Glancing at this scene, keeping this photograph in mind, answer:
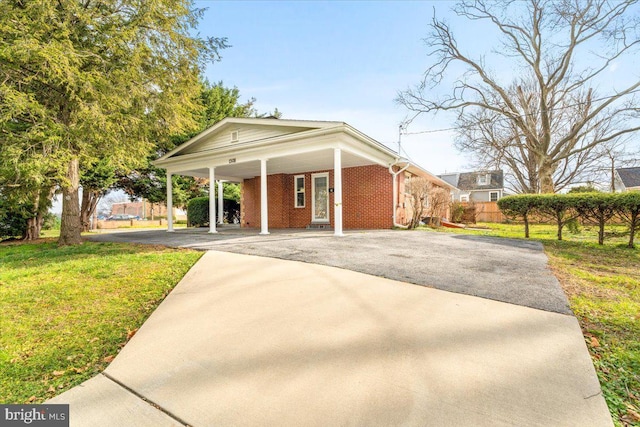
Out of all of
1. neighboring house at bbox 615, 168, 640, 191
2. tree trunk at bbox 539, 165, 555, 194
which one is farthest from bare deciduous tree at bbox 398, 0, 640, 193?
neighboring house at bbox 615, 168, 640, 191

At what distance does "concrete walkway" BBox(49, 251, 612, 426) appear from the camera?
192cm

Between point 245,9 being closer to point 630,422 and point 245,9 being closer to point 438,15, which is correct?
point 630,422

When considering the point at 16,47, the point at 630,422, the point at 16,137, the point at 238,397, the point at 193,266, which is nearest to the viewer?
the point at 630,422

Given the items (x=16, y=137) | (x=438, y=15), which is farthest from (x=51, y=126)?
(x=438, y=15)

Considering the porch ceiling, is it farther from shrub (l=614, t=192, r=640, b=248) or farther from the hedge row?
shrub (l=614, t=192, r=640, b=248)

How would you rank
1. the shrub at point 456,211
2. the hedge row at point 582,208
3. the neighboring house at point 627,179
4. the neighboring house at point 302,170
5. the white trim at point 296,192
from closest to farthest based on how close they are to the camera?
the hedge row at point 582,208 < the neighboring house at point 302,170 < the white trim at point 296,192 < the shrub at point 456,211 < the neighboring house at point 627,179

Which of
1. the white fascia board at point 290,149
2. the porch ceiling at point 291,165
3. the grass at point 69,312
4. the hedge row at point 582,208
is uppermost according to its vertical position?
the white fascia board at point 290,149

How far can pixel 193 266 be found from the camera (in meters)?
5.40

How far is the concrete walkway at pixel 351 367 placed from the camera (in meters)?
1.92

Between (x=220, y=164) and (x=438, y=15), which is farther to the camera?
(x=438, y=15)

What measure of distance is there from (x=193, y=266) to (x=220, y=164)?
7.09 metres

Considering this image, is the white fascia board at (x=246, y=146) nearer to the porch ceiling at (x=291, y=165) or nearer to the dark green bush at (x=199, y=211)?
the porch ceiling at (x=291, y=165)

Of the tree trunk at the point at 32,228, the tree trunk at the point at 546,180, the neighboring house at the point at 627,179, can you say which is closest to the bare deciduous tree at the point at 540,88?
the tree trunk at the point at 546,180

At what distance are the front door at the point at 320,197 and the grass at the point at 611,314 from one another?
8506 millimetres
